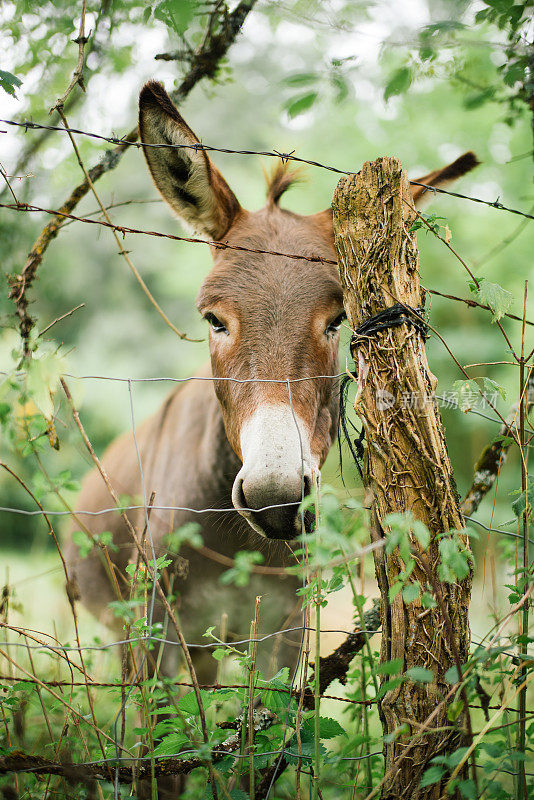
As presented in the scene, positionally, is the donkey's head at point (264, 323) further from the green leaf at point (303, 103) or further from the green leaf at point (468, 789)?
the green leaf at point (468, 789)

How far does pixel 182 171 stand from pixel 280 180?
2.57 feet

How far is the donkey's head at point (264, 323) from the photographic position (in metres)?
1.76

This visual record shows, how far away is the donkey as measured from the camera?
5.90 feet

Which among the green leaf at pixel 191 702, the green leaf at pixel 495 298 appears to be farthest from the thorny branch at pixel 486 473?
the green leaf at pixel 191 702

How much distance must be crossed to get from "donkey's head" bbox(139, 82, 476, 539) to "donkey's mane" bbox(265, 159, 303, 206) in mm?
370

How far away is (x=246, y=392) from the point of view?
6.79ft

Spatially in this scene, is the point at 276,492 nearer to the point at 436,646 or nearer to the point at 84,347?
the point at 436,646

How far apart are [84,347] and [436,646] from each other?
11625mm

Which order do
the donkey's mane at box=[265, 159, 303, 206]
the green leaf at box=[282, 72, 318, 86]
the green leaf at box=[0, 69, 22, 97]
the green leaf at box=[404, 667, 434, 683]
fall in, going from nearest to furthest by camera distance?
the green leaf at box=[404, 667, 434, 683], the green leaf at box=[0, 69, 22, 97], the green leaf at box=[282, 72, 318, 86], the donkey's mane at box=[265, 159, 303, 206]

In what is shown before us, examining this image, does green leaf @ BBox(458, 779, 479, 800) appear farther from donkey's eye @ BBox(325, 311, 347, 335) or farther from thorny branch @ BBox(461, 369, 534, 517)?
donkey's eye @ BBox(325, 311, 347, 335)

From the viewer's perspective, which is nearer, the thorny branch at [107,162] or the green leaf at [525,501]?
the green leaf at [525,501]

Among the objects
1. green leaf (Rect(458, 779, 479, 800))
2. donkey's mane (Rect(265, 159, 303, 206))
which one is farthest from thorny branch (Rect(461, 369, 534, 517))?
donkey's mane (Rect(265, 159, 303, 206))

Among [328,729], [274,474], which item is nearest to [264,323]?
[274,474]

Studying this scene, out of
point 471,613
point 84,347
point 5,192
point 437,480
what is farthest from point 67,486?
point 84,347
